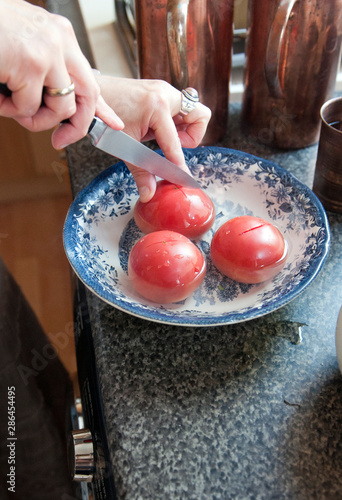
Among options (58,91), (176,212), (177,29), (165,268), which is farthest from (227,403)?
(177,29)

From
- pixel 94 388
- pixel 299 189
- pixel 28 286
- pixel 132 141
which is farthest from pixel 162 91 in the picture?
pixel 28 286

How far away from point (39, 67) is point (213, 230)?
1.40 feet

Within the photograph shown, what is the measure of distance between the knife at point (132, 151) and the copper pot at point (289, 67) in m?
0.27

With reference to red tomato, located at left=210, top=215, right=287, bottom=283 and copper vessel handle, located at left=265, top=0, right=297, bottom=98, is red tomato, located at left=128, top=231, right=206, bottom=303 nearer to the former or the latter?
red tomato, located at left=210, top=215, right=287, bottom=283

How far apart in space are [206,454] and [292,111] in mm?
679

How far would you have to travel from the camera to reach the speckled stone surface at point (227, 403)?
521 millimetres

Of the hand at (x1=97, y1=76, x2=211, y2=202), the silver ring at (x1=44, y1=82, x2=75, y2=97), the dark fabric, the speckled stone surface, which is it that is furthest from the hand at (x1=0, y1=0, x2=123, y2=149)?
the dark fabric

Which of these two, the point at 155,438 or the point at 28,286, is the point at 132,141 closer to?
the point at 155,438

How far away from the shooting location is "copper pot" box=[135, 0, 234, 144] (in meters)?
0.76

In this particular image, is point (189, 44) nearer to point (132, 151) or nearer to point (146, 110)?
point (146, 110)

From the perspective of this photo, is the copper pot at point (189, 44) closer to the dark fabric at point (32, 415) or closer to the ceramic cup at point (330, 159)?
the ceramic cup at point (330, 159)

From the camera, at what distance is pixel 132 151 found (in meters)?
0.69

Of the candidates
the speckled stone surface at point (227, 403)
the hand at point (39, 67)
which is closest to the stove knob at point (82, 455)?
the speckled stone surface at point (227, 403)

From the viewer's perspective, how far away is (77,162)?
3.25ft
